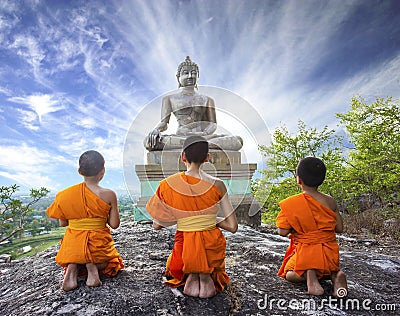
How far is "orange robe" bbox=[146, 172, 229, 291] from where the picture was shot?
2.02m

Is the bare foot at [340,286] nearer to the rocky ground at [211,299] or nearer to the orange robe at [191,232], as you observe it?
the rocky ground at [211,299]

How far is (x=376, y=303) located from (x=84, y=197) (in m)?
2.39

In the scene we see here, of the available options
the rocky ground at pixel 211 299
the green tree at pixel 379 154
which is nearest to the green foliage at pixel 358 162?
the green tree at pixel 379 154

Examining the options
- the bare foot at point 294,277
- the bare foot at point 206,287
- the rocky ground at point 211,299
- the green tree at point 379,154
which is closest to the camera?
the rocky ground at point 211,299

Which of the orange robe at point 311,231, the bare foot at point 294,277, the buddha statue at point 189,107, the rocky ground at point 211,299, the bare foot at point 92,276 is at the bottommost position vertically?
the rocky ground at point 211,299

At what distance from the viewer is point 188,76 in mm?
6086

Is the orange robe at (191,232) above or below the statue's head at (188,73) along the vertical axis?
below

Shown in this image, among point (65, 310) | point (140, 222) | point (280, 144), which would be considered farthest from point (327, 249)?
point (280, 144)

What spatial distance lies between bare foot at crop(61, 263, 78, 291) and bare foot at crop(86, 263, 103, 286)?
86 mm

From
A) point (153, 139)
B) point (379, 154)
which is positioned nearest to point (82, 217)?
point (153, 139)

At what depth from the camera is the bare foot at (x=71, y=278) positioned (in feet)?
6.71

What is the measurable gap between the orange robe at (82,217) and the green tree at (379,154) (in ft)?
27.6

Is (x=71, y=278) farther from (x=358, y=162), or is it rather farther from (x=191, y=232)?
(x=358, y=162)

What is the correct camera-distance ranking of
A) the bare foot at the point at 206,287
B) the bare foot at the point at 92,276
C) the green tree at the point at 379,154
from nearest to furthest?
the bare foot at the point at 206,287 < the bare foot at the point at 92,276 < the green tree at the point at 379,154
